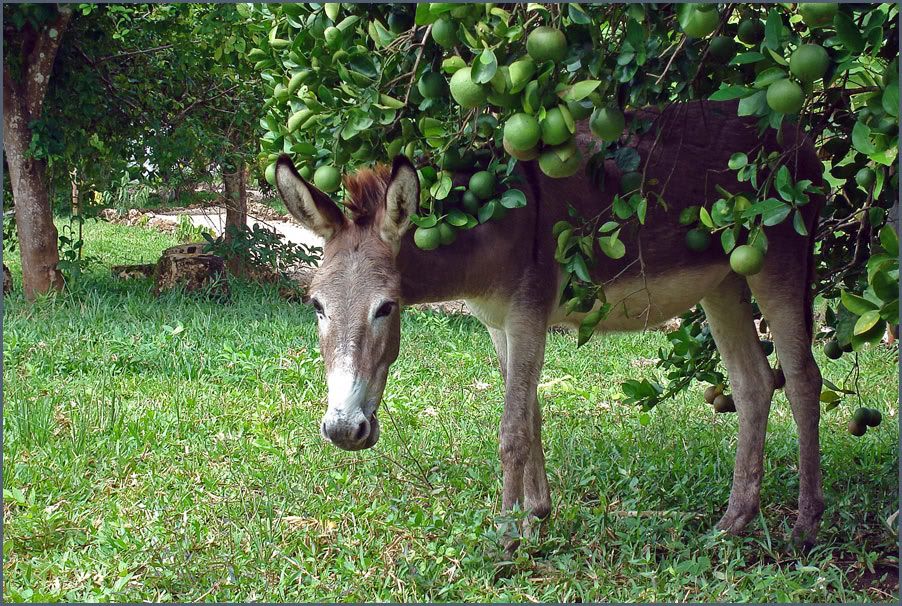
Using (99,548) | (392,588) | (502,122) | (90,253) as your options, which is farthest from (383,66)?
(90,253)

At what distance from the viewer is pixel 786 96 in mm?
2146

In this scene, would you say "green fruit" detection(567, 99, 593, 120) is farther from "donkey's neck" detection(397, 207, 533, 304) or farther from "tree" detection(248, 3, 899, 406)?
"donkey's neck" detection(397, 207, 533, 304)

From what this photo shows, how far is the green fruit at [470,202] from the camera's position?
3008 mm

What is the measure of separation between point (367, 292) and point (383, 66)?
788mm

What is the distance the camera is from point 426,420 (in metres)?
5.45

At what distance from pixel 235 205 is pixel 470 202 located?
24.9ft

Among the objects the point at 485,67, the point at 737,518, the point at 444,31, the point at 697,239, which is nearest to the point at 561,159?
the point at 485,67

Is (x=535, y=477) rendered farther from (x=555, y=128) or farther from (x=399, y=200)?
(x=555, y=128)

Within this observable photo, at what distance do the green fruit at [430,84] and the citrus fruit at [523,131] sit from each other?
56 cm

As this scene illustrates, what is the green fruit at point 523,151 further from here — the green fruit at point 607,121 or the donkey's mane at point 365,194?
the donkey's mane at point 365,194

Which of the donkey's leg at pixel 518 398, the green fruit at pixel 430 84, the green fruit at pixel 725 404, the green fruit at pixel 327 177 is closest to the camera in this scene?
the green fruit at pixel 430 84

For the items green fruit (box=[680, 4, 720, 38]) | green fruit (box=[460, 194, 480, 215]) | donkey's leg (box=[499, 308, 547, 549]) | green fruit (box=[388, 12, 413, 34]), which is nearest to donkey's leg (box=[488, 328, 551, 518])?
donkey's leg (box=[499, 308, 547, 549])

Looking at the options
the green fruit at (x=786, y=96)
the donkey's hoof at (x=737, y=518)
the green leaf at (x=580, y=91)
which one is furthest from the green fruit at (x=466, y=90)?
the donkey's hoof at (x=737, y=518)

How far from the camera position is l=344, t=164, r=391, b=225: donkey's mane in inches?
131
